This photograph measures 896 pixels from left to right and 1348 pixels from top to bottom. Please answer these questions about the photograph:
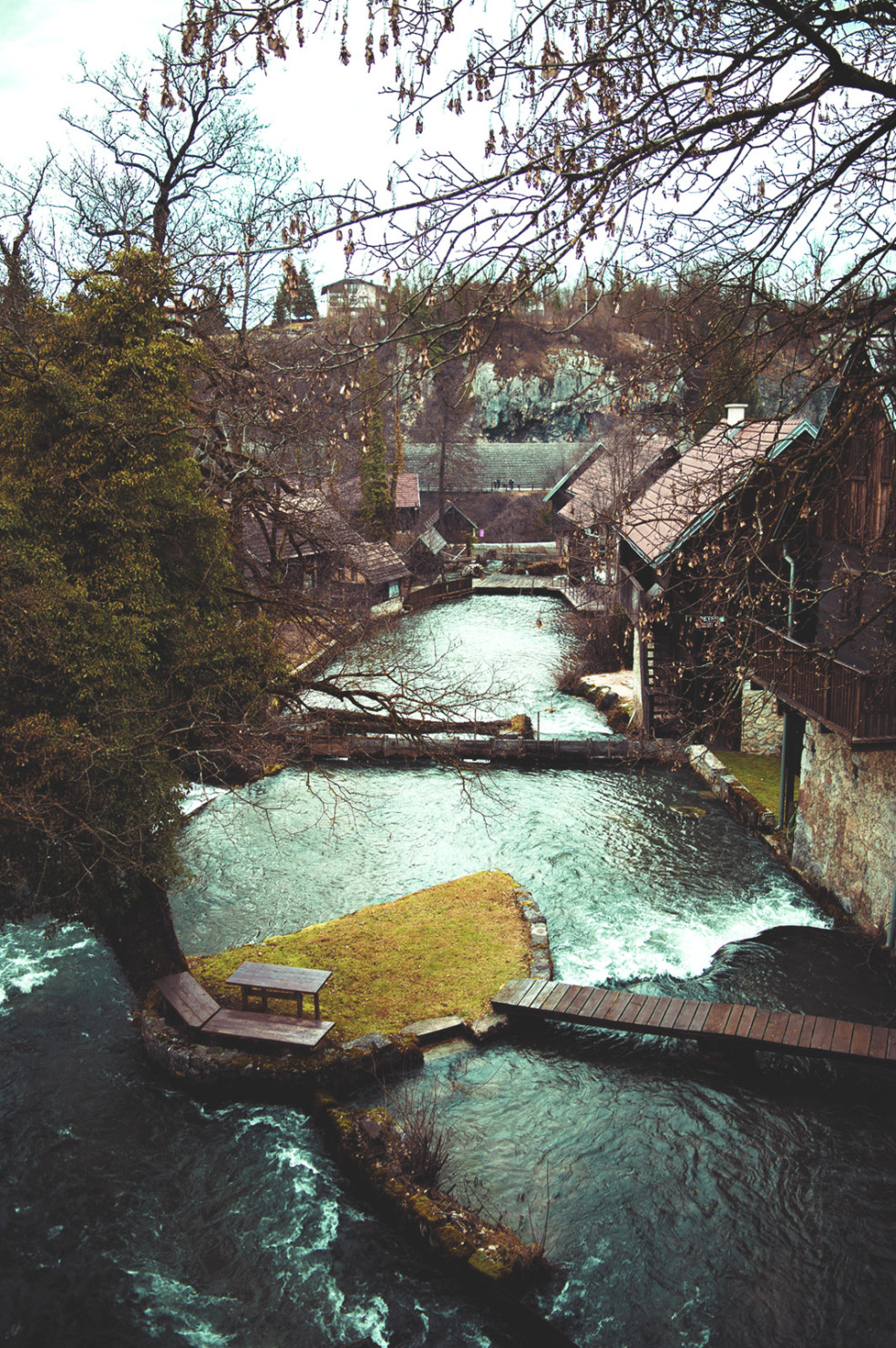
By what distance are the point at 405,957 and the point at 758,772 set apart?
953 cm

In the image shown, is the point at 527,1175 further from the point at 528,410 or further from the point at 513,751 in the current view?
the point at 528,410

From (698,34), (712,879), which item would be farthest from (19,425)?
(712,879)

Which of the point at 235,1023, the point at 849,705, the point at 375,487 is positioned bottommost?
the point at 235,1023

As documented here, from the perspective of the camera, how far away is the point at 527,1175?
8.29 metres

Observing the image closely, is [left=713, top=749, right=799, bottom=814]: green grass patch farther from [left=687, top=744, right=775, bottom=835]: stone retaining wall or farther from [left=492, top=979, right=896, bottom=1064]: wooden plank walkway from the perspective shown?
[left=492, top=979, right=896, bottom=1064]: wooden plank walkway

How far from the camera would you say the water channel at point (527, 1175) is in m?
6.90

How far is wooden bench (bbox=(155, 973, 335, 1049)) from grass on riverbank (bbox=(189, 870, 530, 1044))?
44 centimetres

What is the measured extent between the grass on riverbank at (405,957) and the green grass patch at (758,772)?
5.83 m

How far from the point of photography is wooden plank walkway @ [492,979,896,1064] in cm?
955

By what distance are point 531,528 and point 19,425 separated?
50.3 meters

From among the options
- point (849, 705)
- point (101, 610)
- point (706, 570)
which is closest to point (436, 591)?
point (849, 705)

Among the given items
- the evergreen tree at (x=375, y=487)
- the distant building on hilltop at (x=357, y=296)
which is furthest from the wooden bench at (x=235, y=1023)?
the evergreen tree at (x=375, y=487)

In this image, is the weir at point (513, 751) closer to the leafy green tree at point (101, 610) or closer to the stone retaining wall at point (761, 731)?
the stone retaining wall at point (761, 731)

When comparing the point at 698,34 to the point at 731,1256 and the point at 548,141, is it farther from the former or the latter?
the point at 731,1256
